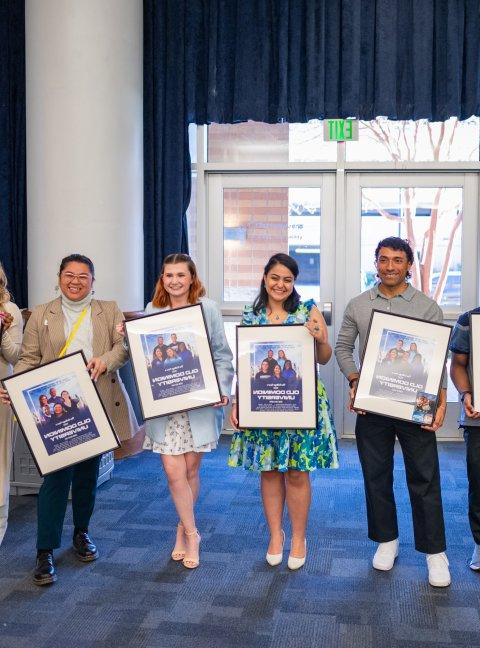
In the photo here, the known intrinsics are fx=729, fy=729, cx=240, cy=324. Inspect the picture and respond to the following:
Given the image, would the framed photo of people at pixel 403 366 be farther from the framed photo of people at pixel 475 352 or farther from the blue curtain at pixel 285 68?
the blue curtain at pixel 285 68

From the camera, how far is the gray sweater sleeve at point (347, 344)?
331cm

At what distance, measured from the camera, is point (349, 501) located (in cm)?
442

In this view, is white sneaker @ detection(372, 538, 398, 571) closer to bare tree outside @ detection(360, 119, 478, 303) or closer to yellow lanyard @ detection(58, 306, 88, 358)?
yellow lanyard @ detection(58, 306, 88, 358)

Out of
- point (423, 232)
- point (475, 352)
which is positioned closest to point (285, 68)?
point (423, 232)

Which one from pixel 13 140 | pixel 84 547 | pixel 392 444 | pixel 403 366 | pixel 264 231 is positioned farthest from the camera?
pixel 264 231

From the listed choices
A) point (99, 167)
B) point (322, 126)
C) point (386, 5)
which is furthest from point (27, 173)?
point (386, 5)

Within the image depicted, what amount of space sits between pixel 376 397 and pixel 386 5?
148 inches

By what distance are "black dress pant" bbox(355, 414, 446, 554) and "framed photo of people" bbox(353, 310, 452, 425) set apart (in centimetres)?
13

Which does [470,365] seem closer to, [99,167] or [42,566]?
[42,566]

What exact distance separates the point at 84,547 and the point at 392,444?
155 centimetres

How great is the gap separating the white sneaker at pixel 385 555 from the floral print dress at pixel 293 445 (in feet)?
1.63

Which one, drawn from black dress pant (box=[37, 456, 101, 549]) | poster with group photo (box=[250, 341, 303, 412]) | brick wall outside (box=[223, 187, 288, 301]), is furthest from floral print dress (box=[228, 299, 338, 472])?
brick wall outside (box=[223, 187, 288, 301])

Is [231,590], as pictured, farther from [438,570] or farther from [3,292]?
[3,292]

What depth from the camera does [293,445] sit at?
3.25 metres
